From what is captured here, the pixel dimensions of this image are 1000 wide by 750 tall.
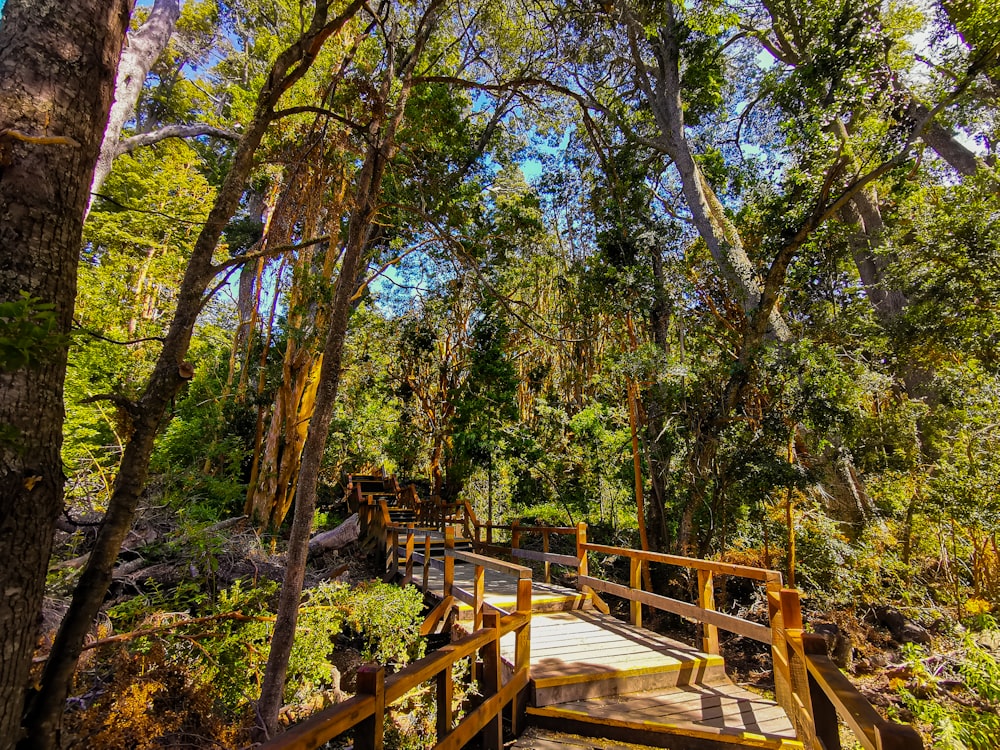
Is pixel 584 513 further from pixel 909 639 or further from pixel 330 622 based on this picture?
pixel 330 622

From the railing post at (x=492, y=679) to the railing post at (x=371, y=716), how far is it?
55.0 inches

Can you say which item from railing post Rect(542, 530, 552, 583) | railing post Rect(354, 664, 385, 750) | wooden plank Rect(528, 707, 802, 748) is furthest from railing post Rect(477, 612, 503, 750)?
railing post Rect(542, 530, 552, 583)

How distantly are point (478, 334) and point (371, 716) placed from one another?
11030 millimetres

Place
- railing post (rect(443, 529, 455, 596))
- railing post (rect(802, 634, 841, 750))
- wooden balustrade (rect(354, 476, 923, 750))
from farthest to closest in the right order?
railing post (rect(443, 529, 455, 596))
railing post (rect(802, 634, 841, 750))
wooden balustrade (rect(354, 476, 923, 750))

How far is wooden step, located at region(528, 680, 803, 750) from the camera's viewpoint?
3156 millimetres

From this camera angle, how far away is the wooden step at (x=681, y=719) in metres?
3.16

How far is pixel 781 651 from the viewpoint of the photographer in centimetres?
334

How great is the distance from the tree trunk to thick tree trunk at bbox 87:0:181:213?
632cm

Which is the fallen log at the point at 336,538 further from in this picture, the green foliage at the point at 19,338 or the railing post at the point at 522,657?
the green foliage at the point at 19,338

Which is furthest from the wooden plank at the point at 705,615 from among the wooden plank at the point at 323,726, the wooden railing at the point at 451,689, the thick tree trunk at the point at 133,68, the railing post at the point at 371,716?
the thick tree trunk at the point at 133,68

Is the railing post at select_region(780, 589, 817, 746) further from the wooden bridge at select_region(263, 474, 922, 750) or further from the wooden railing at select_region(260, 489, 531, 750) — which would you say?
the wooden railing at select_region(260, 489, 531, 750)

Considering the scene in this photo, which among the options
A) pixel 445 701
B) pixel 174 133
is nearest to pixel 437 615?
pixel 445 701

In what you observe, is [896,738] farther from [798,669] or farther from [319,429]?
[319,429]

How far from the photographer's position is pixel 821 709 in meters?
2.36
